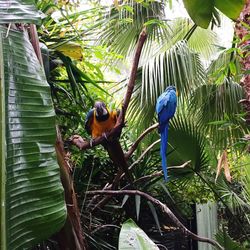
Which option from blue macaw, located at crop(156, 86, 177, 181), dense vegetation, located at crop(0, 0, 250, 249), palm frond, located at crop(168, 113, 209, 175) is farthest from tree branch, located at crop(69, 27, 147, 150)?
palm frond, located at crop(168, 113, 209, 175)

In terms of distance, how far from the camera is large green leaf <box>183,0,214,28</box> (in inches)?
31.0

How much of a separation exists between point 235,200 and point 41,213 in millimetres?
1384

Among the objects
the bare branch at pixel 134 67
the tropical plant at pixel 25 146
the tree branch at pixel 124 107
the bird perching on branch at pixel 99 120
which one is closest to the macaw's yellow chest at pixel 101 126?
the bird perching on branch at pixel 99 120

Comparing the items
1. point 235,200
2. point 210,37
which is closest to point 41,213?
point 235,200

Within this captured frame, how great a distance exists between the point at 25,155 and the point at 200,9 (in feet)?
1.66

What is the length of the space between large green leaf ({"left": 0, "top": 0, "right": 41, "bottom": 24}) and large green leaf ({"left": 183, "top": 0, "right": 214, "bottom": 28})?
0.35 meters

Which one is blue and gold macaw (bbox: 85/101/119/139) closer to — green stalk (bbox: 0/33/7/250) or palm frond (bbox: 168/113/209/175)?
palm frond (bbox: 168/113/209/175)

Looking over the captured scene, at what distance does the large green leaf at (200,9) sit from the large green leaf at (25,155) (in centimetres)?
38

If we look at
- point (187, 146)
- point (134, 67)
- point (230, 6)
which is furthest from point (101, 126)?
point (230, 6)

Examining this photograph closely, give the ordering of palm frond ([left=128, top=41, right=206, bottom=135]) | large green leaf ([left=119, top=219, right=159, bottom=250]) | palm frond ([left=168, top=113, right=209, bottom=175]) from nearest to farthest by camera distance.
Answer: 1. large green leaf ([left=119, top=219, right=159, bottom=250])
2. palm frond ([left=168, top=113, right=209, bottom=175])
3. palm frond ([left=128, top=41, right=206, bottom=135])

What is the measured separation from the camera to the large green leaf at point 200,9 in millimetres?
788

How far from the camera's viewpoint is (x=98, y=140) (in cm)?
110

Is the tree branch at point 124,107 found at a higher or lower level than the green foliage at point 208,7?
lower

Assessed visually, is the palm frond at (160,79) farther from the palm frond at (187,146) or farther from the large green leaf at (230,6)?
the large green leaf at (230,6)
